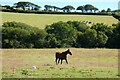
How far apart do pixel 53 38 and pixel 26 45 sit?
13.2 feet

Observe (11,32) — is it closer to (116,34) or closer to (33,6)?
(116,34)

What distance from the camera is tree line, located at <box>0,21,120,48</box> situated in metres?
46.4

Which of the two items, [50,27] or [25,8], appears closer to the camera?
[50,27]

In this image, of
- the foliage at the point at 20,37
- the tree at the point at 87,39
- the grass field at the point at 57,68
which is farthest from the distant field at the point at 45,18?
the grass field at the point at 57,68

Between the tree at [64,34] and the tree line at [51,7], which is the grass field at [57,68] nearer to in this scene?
the tree at [64,34]

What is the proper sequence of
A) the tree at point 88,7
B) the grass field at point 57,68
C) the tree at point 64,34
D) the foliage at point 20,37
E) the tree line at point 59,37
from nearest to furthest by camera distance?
the grass field at point 57,68
the foliage at point 20,37
the tree line at point 59,37
the tree at point 64,34
the tree at point 88,7

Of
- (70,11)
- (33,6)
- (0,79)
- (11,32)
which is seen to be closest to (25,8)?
(33,6)

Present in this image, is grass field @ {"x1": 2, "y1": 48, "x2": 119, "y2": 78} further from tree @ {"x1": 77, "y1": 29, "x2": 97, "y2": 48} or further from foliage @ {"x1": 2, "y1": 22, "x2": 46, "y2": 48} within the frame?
tree @ {"x1": 77, "y1": 29, "x2": 97, "y2": 48}

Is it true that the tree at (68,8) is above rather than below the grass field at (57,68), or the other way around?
above

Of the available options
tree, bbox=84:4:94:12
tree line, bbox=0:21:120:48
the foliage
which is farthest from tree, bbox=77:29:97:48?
tree, bbox=84:4:94:12

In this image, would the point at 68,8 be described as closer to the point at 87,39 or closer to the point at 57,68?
the point at 87,39

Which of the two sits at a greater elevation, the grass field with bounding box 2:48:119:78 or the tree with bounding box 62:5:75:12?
the tree with bounding box 62:5:75:12

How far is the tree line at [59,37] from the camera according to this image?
152 ft

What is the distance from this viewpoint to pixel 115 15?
67250mm
